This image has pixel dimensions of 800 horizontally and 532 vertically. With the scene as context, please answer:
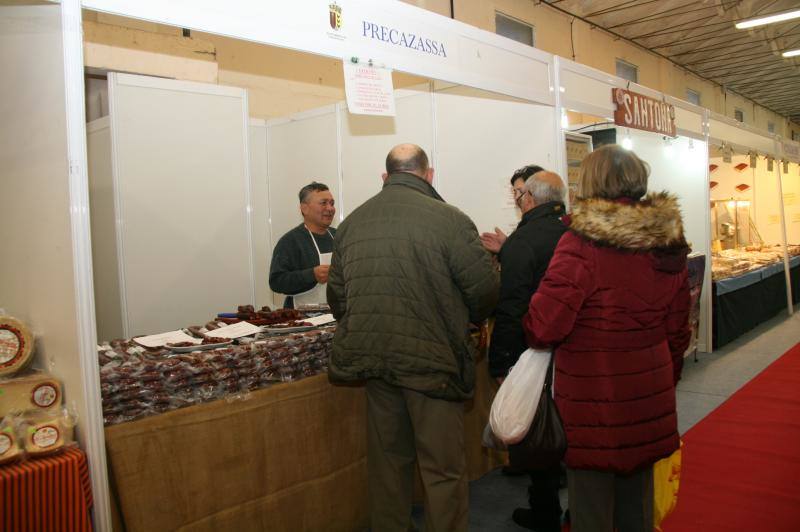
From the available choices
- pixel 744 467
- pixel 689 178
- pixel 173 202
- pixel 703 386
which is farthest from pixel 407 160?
pixel 689 178

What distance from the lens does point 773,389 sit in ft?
15.0

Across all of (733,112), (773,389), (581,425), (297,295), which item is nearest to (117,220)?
(297,295)

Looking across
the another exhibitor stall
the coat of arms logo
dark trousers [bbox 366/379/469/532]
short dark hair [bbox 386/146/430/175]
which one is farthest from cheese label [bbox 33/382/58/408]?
the another exhibitor stall

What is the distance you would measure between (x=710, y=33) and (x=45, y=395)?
10.3 metres

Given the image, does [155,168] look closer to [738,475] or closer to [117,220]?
[117,220]

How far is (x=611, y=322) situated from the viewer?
1.77 m

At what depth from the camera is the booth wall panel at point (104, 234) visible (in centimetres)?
354

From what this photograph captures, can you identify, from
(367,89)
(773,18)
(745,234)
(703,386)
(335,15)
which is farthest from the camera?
(745,234)

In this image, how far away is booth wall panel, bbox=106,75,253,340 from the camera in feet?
11.5

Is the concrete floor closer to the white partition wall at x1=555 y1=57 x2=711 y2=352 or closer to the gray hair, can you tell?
the white partition wall at x1=555 y1=57 x2=711 y2=352

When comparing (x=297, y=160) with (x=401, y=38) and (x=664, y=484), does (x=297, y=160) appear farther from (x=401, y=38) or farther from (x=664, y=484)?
(x=664, y=484)

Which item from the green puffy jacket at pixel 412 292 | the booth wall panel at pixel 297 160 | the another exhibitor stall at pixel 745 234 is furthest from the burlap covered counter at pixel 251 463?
the another exhibitor stall at pixel 745 234

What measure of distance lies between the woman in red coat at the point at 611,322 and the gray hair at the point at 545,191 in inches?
28.1

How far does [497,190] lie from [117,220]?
237cm
